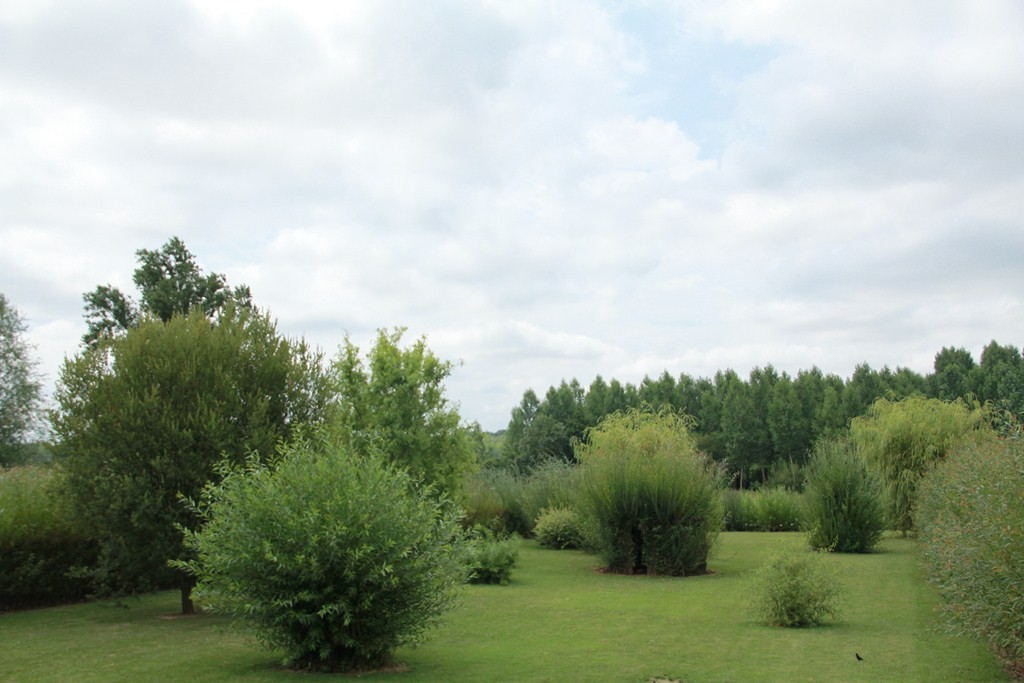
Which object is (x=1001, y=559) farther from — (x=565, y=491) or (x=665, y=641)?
(x=565, y=491)

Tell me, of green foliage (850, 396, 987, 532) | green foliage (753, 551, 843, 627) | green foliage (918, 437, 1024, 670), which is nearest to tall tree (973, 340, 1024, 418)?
green foliage (850, 396, 987, 532)

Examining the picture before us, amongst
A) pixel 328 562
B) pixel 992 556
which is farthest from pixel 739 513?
pixel 328 562

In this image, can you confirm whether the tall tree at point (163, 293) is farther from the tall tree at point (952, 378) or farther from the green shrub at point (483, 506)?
the tall tree at point (952, 378)

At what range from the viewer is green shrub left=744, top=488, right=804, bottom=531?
38.4 metres

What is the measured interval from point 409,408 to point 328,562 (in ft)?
54.1

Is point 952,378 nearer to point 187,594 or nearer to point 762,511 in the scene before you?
point 762,511

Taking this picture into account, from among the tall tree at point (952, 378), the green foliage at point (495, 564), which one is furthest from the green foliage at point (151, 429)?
the tall tree at point (952, 378)

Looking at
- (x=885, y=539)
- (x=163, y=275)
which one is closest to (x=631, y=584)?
(x=885, y=539)

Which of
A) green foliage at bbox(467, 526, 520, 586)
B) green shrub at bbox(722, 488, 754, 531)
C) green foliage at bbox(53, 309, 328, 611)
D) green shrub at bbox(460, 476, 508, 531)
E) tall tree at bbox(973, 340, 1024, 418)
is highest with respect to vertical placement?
tall tree at bbox(973, 340, 1024, 418)

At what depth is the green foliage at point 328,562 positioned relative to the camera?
934cm

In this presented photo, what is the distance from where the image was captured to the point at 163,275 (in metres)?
38.3

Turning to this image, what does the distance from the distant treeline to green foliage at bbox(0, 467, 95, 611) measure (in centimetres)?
4949

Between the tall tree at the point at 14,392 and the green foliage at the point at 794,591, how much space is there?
37.9 metres

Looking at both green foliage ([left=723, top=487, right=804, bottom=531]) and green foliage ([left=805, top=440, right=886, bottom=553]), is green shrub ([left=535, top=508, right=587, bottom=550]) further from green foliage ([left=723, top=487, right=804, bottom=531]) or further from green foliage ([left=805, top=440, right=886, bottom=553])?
green foliage ([left=723, top=487, right=804, bottom=531])
